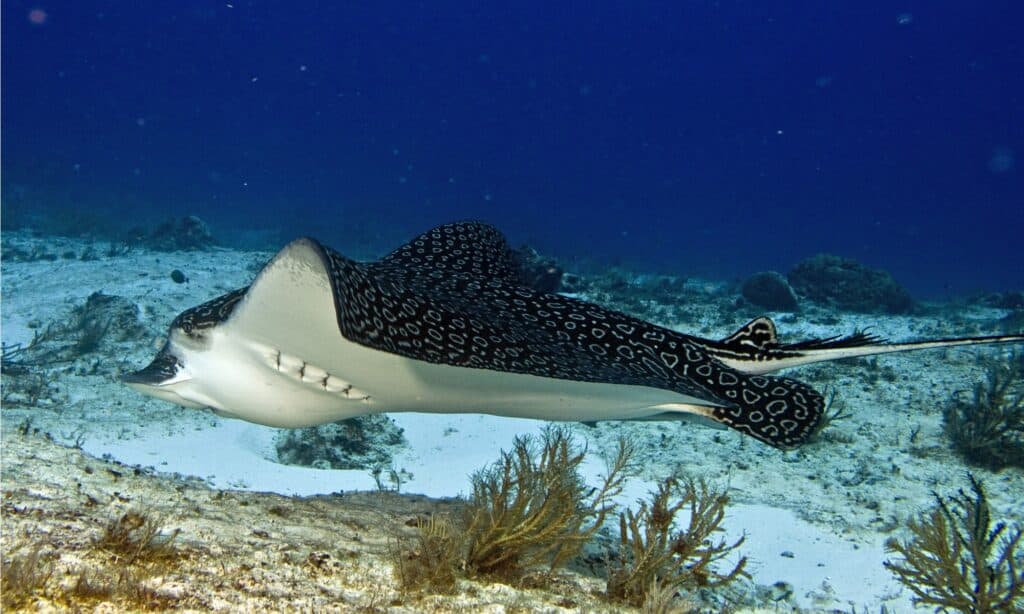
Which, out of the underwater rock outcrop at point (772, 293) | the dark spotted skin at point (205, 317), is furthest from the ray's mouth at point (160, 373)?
the underwater rock outcrop at point (772, 293)

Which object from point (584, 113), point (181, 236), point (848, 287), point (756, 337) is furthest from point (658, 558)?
point (584, 113)

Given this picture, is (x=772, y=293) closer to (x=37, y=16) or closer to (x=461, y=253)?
(x=461, y=253)

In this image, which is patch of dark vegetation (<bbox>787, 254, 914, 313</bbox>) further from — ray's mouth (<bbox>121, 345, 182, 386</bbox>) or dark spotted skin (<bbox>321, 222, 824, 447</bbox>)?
ray's mouth (<bbox>121, 345, 182, 386</bbox>)

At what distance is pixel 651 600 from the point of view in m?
2.55

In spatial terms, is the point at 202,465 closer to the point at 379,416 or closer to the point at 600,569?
the point at 379,416

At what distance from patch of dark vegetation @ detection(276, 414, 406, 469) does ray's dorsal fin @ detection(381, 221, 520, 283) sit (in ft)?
5.88

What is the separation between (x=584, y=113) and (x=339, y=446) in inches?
5261

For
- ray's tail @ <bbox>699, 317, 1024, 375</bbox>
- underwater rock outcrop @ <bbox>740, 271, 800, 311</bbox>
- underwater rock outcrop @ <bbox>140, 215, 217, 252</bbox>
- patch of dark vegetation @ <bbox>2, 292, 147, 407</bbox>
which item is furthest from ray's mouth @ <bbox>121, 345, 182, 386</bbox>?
underwater rock outcrop @ <bbox>140, 215, 217, 252</bbox>

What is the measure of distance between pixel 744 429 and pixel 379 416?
423 cm

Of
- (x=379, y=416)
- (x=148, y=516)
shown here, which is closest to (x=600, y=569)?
(x=148, y=516)

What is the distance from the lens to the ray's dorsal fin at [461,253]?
19.5 ft

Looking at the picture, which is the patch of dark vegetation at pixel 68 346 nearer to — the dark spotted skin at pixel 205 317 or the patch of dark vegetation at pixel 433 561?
the dark spotted skin at pixel 205 317

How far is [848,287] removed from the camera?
16656 mm

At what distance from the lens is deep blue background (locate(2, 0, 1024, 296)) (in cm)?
7694
